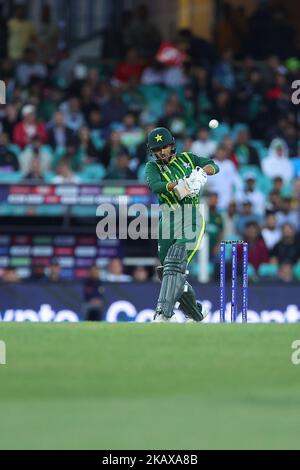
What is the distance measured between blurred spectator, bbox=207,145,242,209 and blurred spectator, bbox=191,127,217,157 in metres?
0.48

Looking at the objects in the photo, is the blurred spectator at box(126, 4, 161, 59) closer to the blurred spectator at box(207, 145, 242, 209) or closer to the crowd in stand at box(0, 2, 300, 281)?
the crowd in stand at box(0, 2, 300, 281)

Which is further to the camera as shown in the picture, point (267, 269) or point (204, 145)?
point (204, 145)

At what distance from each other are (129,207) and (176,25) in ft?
21.1

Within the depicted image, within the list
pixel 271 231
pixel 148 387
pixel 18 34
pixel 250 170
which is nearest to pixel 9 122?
pixel 18 34

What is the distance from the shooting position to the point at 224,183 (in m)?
19.4

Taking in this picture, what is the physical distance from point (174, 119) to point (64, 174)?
2.63m

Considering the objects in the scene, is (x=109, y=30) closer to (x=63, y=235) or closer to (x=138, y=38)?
(x=138, y=38)

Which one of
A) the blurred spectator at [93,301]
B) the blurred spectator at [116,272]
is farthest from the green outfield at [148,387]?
the blurred spectator at [116,272]

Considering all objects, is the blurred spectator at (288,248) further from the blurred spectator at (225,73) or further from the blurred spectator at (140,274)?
the blurred spectator at (225,73)

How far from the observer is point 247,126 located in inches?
856

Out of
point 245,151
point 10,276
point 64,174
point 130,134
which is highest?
point 130,134

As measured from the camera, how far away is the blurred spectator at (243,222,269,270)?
18641 millimetres

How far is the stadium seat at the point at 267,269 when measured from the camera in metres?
18.7

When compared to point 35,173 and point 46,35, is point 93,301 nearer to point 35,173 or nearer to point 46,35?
point 35,173
